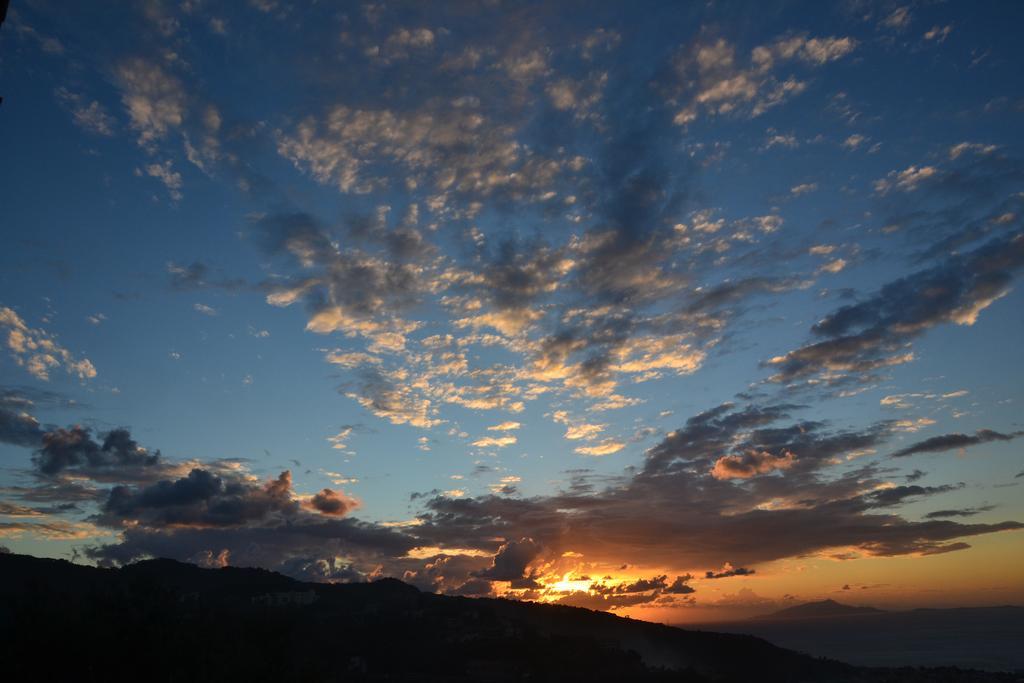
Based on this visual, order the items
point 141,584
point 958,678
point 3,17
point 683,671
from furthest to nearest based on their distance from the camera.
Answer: point 683,671, point 958,678, point 141,584, point 3,17

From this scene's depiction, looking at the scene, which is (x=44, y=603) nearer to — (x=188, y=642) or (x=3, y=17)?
(x=188, y=642)

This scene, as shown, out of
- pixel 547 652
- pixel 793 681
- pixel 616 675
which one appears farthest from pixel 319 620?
pixel 793 681

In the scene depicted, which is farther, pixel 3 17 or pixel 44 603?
pixel 44 603

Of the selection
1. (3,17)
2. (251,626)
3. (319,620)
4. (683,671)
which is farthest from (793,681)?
(3,17)

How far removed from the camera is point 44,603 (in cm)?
2817

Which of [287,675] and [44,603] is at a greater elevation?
[44,603]

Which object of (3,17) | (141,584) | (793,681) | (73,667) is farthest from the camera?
(793,681)

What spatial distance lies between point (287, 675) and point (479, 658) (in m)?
153

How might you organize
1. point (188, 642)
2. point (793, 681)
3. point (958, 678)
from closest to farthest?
point (188, 642) < point (958, 678) < point (793, 681)

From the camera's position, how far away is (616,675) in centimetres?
16325

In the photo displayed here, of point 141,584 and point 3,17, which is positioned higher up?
point 3,17

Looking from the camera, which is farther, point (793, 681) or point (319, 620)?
point (793, 681)

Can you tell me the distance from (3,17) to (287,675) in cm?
2765

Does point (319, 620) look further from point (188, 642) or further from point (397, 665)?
point (188, 642)
